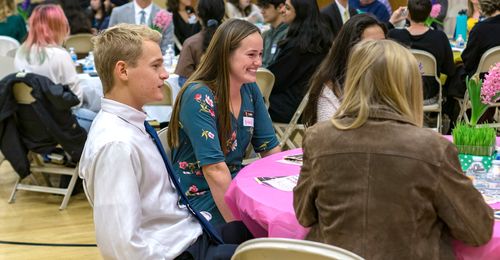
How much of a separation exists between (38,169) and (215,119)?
2.79m

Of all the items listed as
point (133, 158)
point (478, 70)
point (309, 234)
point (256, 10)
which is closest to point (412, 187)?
point (309, 234)

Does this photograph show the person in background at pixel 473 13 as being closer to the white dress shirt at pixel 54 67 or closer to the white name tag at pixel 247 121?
the white dress shirt at pixel 54 67

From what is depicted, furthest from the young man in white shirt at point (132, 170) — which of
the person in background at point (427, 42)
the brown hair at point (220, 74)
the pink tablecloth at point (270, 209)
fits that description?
the person in background at point (427, 42)

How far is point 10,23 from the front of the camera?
770 centimetres

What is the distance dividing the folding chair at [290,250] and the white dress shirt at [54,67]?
3670mm

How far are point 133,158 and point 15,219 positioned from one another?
119 inches

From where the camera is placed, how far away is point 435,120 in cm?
607

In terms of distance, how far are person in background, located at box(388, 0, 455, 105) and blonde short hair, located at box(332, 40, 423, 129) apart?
3771 millimetres

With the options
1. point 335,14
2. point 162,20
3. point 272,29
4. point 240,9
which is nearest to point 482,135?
point 272,29

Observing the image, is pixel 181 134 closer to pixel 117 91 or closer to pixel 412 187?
pixel 117 91

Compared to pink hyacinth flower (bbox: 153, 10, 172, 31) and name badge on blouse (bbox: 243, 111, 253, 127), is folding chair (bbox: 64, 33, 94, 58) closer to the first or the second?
pink hyacinth flower (bbox: 153, 10, 172, 31)

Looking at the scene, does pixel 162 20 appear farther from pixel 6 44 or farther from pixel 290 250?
pixel 290 250

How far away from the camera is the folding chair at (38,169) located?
502cm

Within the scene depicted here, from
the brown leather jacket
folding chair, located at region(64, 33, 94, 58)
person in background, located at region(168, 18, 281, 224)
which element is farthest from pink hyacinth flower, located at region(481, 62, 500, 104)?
folding chair, located at region(64, 33, 94, 58)
